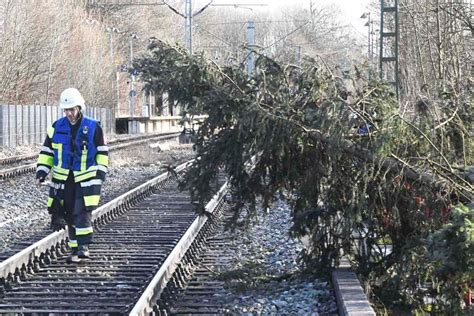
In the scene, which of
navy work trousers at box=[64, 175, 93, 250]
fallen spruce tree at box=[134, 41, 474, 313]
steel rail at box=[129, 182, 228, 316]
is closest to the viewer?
steel rail at box=[129, 182, 228, 316]

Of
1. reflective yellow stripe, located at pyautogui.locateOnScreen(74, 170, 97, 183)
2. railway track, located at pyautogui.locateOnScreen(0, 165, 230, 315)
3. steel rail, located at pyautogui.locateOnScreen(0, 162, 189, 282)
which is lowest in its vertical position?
railway track, located at pyautogui.locateOnScreen(0, 165, 230, 315)

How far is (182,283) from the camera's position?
891 centimetres

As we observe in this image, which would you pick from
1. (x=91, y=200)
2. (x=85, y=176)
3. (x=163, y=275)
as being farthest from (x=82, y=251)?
(x=163, y=275)

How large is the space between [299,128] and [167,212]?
6780mm

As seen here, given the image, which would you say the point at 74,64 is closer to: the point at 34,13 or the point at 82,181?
the point at 34,13

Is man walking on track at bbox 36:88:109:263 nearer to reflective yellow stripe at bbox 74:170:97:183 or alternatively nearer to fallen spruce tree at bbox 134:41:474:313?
reflective yellow stripe at bbox 74:170:97:183

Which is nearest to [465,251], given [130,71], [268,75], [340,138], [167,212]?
[340,138]

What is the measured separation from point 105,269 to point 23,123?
32678mm

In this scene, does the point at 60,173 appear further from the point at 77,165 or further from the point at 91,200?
the point at 91,200

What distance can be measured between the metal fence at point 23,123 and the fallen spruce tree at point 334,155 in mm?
30082

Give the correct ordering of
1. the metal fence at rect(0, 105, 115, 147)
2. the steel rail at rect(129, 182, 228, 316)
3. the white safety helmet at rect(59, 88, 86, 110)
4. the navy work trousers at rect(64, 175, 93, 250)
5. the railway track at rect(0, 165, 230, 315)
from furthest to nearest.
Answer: the metal fence at rect(0, 105, 115, 147) → the navy work trousers at rect(64, 175, 93, 250) → the white safety helmet at rect(59, 88, 86, 110) → the railway track at rect(0, 165, 230, 315) → the steel rail at rect(129, 182, 228, 316)

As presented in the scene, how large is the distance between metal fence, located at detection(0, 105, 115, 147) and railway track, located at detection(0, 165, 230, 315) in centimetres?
2540

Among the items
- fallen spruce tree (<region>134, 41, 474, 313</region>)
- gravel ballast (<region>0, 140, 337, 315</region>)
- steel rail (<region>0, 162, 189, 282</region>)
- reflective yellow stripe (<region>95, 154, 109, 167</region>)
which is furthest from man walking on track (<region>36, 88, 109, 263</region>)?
fallen spruce tree (<region>134, 41, 474, 313</region>)

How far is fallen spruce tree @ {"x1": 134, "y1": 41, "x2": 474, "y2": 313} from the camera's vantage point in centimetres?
Result: 794
